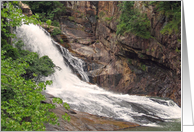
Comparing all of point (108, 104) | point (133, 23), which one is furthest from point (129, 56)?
point (108, 104)

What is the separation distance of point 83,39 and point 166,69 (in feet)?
36.3

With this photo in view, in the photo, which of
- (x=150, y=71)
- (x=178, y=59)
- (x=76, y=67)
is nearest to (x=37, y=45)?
(x=76, y=67)

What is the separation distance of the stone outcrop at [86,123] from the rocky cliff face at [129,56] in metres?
8.36

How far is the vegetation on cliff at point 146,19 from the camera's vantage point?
16531 mm

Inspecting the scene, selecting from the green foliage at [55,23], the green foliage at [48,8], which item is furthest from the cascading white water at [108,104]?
the green foliage at [48,8]

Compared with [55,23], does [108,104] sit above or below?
below

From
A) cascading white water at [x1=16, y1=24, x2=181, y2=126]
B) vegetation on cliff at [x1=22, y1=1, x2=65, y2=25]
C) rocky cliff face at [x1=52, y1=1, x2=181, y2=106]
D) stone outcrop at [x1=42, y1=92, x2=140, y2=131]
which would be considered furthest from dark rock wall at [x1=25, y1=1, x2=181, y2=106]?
stone outcrop at [x1=42, y1=92, x2=140, y2=131]

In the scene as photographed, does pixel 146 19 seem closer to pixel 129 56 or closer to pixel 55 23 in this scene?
pixel 129 56

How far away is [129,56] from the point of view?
66.2ft

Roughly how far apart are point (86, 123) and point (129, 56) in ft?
40.7

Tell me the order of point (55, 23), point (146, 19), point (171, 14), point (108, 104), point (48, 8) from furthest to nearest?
1. point (48, 8)
2. point (55, 23)
3. point (146, 19)
4. point (171, 14)
5. point (108, 104)

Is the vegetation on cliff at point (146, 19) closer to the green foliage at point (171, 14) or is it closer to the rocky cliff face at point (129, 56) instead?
the green foliage at point (171, 14)

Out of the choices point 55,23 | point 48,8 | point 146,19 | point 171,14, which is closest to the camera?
point 171,14

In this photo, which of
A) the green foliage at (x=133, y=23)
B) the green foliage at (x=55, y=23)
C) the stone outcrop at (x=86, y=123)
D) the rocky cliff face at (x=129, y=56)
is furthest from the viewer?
the green foliage at (x=55, y=23)
